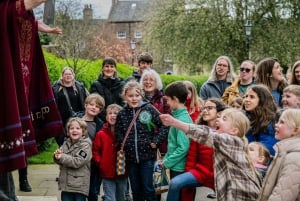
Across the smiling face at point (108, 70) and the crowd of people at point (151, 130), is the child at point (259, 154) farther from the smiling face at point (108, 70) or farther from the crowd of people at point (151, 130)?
the smiling face at point (108, 70)

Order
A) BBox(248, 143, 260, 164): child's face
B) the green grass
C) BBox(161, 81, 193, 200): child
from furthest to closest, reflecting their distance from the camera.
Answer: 1. the green grass
2. BBox(161, 81, 193, 200): child
3. BBox(248, 143, 260, 164): child's face

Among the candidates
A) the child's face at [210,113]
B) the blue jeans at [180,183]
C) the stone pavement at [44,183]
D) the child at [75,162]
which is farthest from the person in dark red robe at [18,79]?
the stone pavement at [44,183]

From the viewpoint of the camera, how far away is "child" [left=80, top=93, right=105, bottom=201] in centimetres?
666

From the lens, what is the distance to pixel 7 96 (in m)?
2.68

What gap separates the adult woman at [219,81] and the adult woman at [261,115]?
6.74 feet

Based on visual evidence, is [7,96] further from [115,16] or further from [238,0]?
[115,16]

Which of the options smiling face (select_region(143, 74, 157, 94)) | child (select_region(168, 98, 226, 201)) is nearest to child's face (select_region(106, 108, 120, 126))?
smiling face (select_region(143, 74, 157, 94))

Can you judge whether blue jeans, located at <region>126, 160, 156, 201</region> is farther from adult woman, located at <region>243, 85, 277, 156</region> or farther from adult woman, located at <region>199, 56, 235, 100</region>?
adult woman, located at <region>199, 56, 235, 100</region>

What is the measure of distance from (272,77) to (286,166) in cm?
292

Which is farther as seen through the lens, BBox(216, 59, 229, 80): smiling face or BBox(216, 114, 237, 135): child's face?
BBox(216, 59, 229, 80): smiling face

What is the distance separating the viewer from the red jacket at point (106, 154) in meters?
6.38

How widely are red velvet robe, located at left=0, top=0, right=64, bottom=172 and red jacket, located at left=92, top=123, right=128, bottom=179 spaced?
337 cm

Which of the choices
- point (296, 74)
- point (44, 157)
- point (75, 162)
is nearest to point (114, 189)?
point (75, 162)

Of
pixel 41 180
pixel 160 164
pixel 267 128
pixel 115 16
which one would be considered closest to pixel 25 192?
pixel 41 180
